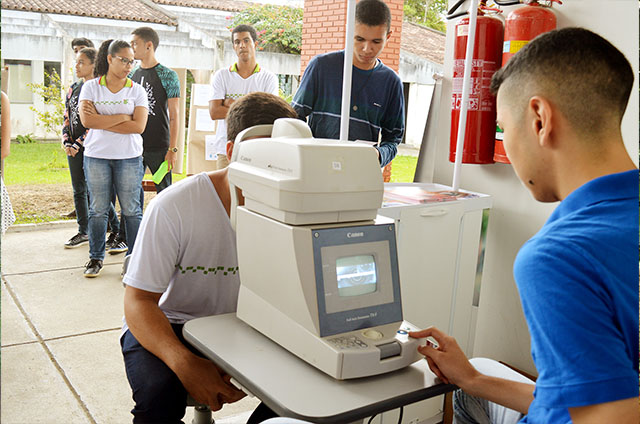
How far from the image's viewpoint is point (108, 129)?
407cm

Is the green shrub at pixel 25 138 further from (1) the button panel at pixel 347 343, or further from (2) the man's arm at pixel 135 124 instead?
(1) the button panel at pixel 347 343

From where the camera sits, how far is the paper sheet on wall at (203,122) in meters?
5.64

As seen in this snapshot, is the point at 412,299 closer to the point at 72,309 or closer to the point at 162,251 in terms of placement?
the point at 162,251

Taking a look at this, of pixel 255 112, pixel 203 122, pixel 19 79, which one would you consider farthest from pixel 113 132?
pixel 19 79

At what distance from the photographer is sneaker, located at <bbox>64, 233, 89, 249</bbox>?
16.4 ft

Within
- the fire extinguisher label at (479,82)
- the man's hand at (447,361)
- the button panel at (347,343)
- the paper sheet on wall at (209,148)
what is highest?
the fire extinguisher label at (479,82)

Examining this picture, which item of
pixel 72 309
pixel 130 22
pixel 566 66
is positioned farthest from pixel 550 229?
pixel 130 22

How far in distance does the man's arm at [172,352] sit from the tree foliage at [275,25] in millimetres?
11694

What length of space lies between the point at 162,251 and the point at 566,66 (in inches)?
44.6

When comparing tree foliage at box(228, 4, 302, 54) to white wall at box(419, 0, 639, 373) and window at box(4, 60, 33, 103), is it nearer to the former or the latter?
window at box(4, 60, 33, 103)

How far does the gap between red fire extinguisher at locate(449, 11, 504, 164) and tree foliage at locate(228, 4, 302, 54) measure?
1061cm

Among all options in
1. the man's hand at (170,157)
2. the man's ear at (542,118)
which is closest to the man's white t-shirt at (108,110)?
the man's hand at (170,157)

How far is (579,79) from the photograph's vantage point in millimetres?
992

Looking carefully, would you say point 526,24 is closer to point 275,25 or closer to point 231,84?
point 231,84
